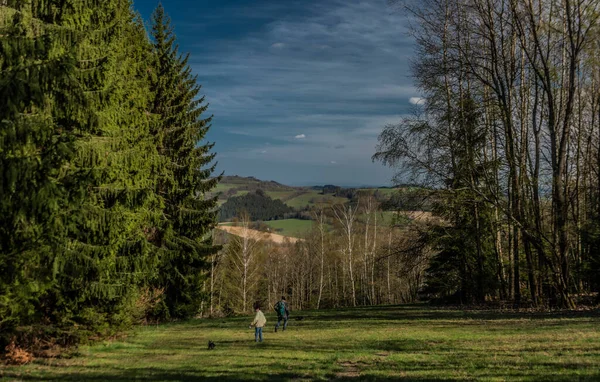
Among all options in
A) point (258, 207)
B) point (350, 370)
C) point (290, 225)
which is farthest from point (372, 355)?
point (258, 207)

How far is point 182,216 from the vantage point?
26.1 metres

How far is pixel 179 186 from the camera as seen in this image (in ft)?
87.4

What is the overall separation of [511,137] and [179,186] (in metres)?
19.4

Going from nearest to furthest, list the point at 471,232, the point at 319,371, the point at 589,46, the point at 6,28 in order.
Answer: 1. the point at 319,371
2. the point at 6,28
3. the point at 589,46
4. the point at 471,232

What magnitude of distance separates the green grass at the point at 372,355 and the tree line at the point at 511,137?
441cm

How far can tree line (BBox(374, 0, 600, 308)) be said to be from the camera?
19297mm

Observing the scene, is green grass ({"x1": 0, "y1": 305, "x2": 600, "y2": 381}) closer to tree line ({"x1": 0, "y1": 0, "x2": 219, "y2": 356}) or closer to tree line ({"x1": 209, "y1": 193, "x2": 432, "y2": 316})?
tree line ({"x1": 0, "y1": 0, "x2": 219, "y2": 356})

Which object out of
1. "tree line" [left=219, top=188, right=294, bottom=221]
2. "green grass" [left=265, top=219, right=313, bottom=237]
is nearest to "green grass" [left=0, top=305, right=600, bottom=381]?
"green grass" [left=265, top=219, right=313, bottom=237]

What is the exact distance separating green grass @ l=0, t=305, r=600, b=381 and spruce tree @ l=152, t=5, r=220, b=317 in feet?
23.3

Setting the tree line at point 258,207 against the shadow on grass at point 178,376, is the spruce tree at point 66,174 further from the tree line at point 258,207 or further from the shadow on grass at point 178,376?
the tree line at point 258,207

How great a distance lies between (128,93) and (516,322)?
18.7 meters

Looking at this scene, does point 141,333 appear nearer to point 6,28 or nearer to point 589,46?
point 6,28

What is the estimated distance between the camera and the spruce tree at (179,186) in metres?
25.6

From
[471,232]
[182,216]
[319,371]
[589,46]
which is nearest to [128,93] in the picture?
[182,216]
